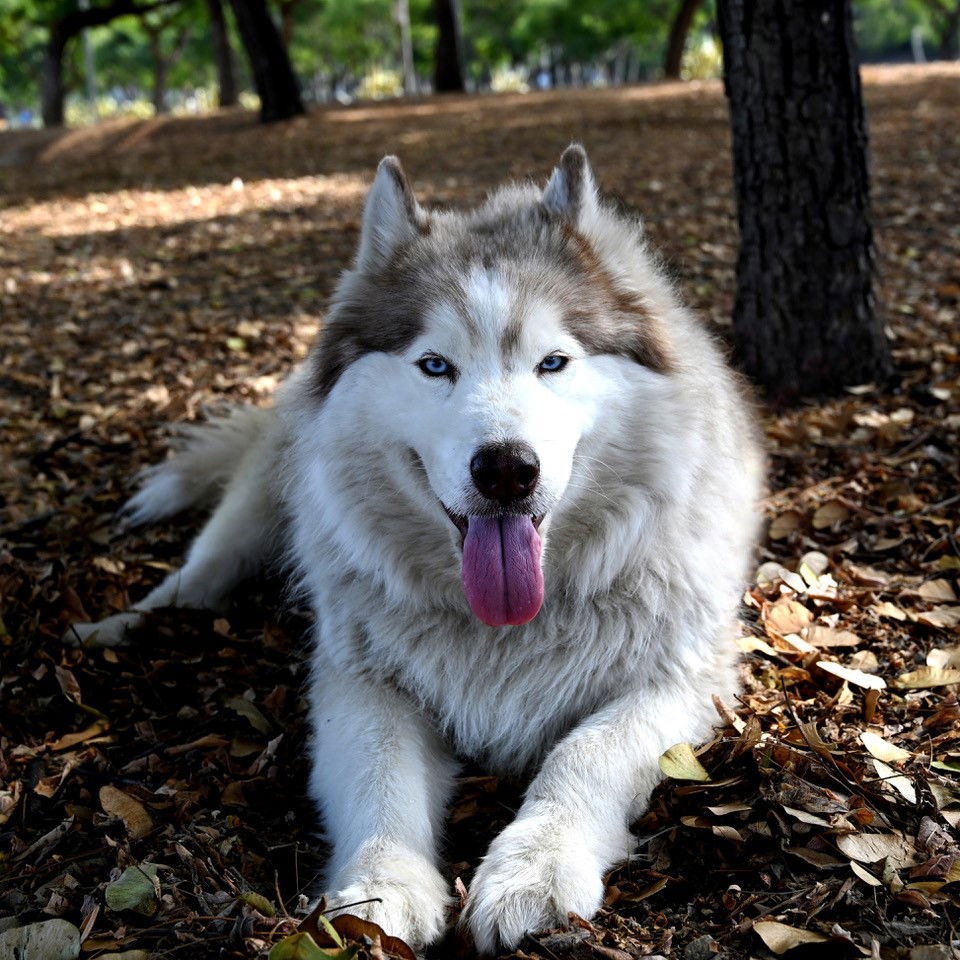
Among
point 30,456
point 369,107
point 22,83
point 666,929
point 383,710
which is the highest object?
point 22,83

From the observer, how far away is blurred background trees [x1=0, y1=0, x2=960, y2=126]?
24.9 m

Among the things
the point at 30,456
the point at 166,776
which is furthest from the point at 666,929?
the point at 30,456

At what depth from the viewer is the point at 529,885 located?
97.0 inches

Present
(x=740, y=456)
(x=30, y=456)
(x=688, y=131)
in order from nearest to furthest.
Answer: (x=740, y=456)
(x=30, y=456)
(x=688, y=131)

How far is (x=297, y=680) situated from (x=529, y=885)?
5.46 ft

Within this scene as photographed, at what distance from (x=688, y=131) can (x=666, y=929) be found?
1353 cm

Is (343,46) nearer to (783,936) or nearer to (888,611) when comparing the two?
(888,611)

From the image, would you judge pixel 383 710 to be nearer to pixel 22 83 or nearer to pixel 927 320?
pixel 927 320

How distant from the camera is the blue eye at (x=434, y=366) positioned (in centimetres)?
295

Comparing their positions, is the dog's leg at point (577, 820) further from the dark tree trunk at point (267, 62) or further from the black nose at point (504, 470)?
the dark tree trunk at point (267, 62)

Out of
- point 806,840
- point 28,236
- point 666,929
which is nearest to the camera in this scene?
point 666,929

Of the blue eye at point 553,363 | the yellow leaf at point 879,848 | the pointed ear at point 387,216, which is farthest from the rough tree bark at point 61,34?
the yellow leaf at point 879,848

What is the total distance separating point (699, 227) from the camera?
8.90m

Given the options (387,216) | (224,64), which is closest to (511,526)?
(387,216)
